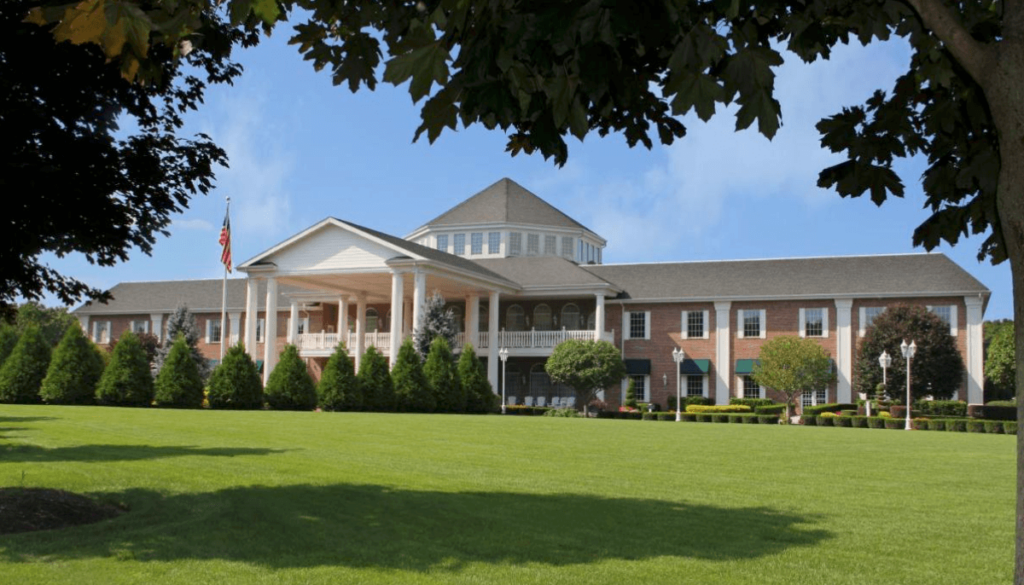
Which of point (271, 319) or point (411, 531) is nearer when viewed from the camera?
point (411, 531)

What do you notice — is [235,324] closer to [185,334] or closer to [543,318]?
[185,334]

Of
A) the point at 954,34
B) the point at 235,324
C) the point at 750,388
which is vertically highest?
the point at 235,324

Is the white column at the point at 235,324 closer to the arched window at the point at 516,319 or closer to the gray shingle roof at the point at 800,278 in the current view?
the arched window at the point at 516,319

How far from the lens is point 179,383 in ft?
130

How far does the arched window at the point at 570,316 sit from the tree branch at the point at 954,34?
173 ft

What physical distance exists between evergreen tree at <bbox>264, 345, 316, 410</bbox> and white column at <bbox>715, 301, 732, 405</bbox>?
24.1 metres

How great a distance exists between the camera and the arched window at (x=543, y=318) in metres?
57.7

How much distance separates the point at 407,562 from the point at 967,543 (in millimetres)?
5585

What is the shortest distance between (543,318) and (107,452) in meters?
42.5

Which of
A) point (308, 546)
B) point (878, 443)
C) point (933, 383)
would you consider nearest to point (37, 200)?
point (308, 546)

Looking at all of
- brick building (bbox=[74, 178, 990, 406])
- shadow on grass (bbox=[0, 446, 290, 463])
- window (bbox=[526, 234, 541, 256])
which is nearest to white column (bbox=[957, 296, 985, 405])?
brick building (bbox=[74, 178, 990, 406])

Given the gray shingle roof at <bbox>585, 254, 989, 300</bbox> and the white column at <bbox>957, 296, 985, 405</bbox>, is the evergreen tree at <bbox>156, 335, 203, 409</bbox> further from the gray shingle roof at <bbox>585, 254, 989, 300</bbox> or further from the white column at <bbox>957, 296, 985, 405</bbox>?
the white column at <bbox>957, 296, 985, 405</bbox>

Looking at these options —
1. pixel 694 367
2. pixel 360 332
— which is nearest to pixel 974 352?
pixel 694 367

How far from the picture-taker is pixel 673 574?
25.0 feet
